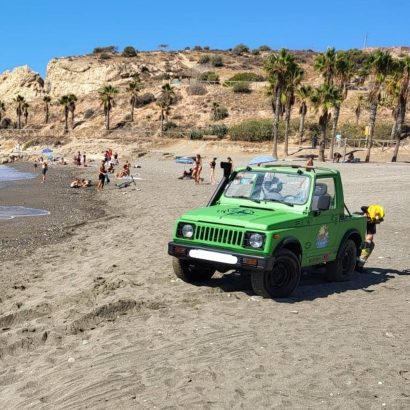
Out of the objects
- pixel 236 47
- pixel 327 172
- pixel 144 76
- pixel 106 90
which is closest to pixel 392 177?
pixel 327 172

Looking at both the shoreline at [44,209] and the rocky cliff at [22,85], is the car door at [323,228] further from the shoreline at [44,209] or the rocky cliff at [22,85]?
the rocky cliff at [22,85]

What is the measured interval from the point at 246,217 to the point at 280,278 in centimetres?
101

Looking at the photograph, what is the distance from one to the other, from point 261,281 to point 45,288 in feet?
11.6

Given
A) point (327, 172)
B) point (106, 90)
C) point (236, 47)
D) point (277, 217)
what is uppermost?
point (236, 47)

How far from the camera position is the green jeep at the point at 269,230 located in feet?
24.0

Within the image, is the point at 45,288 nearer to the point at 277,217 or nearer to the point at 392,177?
the point at 277,217

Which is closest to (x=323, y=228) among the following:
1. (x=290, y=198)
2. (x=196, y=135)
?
(x=290, y=198)

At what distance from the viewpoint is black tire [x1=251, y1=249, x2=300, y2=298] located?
24.5 feet

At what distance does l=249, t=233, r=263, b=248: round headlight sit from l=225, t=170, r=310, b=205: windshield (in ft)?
3.53

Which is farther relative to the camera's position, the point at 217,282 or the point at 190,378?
the point at 217,282

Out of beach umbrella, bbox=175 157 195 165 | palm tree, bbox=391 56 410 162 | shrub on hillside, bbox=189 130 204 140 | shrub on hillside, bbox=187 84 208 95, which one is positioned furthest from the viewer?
shrub on hillside, bbox=187 84 208 95

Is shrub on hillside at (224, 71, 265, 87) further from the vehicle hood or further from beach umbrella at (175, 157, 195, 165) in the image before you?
the vehicle hood

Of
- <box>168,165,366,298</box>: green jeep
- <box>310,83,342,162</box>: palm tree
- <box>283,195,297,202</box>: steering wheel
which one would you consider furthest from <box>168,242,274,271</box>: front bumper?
<box>310,83,342,162</box>: palm tree

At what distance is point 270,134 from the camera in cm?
5447
